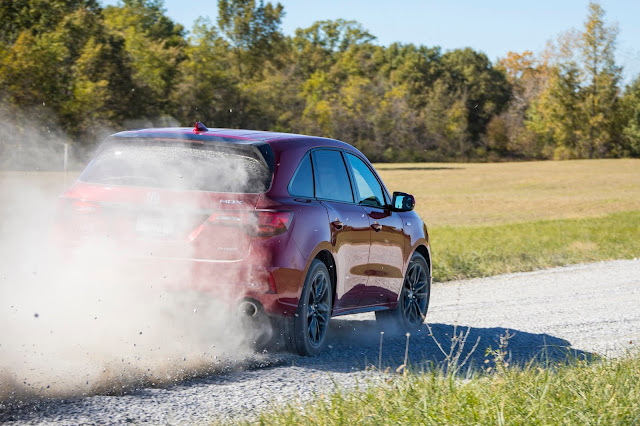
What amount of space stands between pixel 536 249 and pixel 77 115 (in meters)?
42.0

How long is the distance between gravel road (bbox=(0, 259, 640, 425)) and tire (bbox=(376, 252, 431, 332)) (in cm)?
19

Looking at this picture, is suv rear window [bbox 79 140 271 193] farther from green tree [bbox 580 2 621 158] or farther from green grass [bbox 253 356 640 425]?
green tree [bbox 580 2 621 158]

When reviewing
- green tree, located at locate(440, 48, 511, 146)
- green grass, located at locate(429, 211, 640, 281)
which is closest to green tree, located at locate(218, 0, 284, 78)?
green tree, located at locate(440, 48, 511, 146)

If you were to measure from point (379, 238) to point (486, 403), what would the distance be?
3622mm

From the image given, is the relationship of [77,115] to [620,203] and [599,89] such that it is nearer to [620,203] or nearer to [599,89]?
[620,203]

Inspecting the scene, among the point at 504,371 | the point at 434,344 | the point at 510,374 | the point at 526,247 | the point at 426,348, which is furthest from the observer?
the point at 526,247

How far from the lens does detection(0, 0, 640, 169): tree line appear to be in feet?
189

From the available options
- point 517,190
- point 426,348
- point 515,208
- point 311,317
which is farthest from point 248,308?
point 517,190

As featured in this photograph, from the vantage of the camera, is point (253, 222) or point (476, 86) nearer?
point (253, 222)

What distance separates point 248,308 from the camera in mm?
6621

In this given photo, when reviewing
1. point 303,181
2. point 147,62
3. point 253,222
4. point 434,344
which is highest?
point 147,62

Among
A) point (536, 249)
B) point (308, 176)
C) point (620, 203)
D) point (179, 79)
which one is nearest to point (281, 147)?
point (308, 176)

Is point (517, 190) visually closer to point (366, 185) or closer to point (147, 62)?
point (147, 62)

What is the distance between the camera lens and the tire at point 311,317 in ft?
22.7
